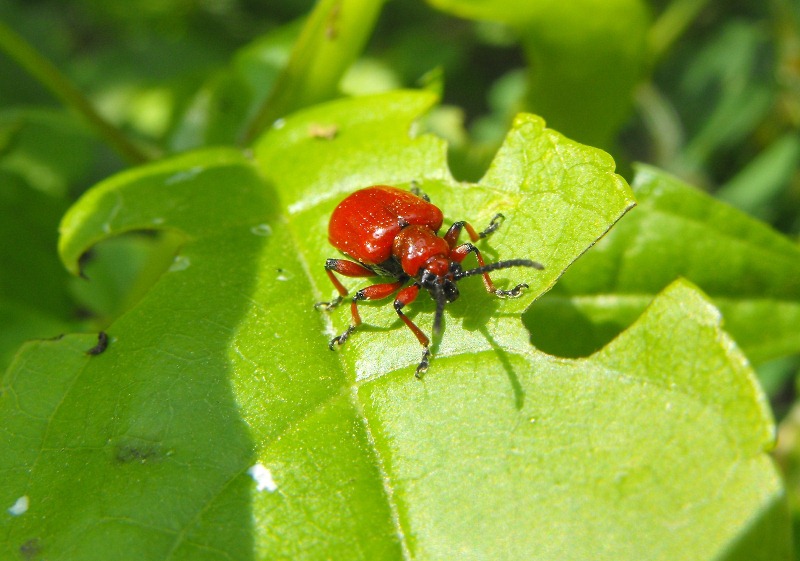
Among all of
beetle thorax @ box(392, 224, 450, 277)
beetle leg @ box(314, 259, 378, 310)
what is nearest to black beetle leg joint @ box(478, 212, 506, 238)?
beetle thorax @ box(392, 224, 450, 277)

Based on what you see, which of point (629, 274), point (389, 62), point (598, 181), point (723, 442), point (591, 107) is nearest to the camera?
point (723, 442)

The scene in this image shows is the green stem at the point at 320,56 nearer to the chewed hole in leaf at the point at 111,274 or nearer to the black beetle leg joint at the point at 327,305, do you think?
the chewed hole in leaf at the point at 111,274

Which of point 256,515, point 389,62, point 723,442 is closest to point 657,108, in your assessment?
point 389,62

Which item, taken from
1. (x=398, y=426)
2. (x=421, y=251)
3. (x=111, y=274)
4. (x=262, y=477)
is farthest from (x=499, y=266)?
(x=111, y=274)

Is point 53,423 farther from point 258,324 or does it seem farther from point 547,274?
point 547,274

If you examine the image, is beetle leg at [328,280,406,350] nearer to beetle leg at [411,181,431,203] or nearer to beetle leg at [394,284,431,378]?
beetle leg at [394,284,431,378]

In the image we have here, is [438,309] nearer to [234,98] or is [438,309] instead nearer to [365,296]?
[365,296]

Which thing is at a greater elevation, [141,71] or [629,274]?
[141,71]
